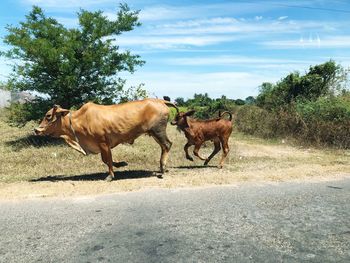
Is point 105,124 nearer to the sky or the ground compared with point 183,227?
nearer to the sky

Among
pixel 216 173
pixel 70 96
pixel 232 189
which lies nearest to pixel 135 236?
pixel 232 189

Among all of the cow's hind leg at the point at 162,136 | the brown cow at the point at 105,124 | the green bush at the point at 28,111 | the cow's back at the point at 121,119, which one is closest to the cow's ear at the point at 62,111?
the brown cow at the point at 105,124

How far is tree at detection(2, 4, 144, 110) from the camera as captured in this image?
47.6ft

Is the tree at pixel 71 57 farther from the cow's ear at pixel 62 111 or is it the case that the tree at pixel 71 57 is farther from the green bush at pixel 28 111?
the cow's ear at pixel 62 111

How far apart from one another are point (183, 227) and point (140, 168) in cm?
500

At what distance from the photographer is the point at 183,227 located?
19.1ft

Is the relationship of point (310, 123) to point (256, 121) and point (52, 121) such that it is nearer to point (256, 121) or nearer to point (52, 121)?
point (256, 121)

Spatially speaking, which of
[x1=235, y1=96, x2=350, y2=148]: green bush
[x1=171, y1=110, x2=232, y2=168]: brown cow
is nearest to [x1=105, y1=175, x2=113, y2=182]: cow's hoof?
[x1=171, y1=110, x2=232, y2=168]: brown cow

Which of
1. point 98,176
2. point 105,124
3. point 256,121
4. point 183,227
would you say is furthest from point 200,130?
point 256,121

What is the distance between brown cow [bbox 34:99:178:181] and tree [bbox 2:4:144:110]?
214 inches

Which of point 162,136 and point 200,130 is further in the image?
point 200,130

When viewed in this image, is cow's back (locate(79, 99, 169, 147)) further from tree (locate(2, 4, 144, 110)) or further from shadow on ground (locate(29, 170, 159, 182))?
tree (locate(2, 4, 144, 110))

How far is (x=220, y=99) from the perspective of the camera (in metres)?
28.1

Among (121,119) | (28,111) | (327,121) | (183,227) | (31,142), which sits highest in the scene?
(28,111)
